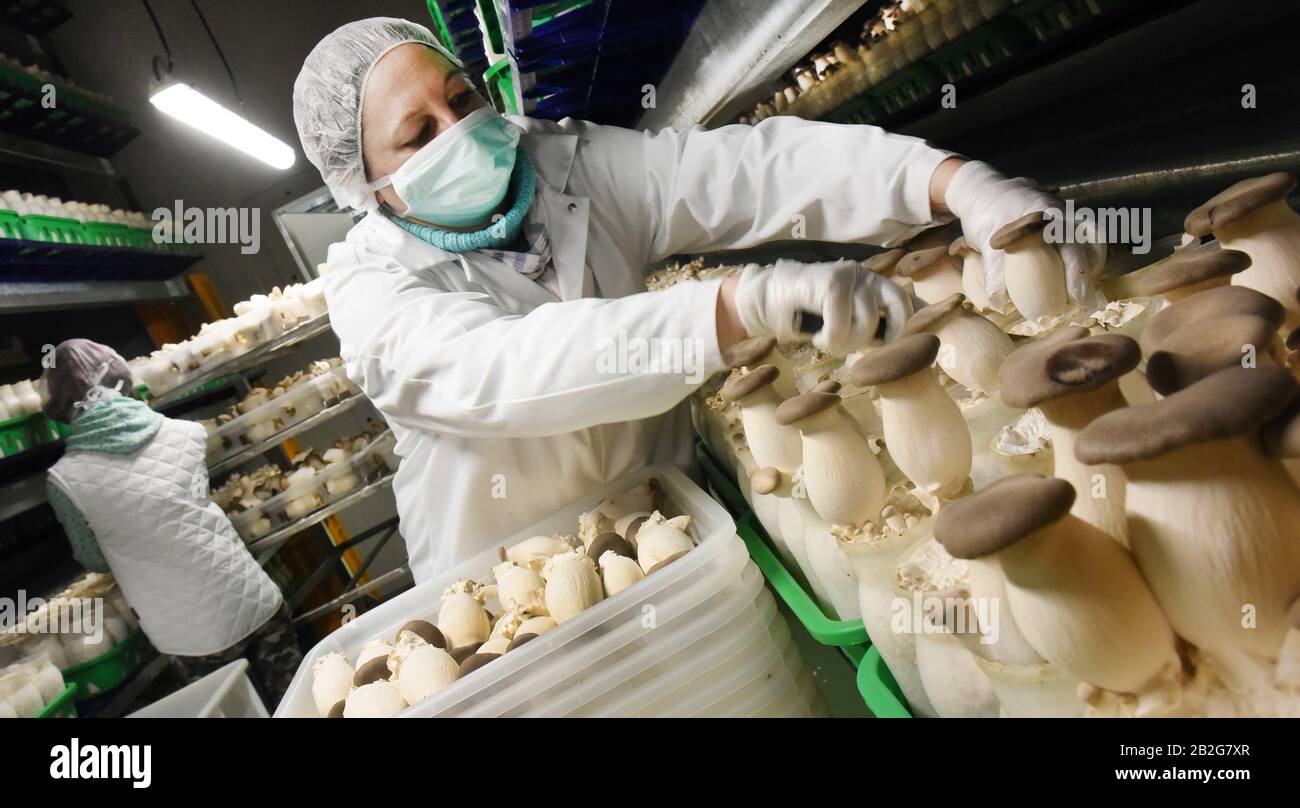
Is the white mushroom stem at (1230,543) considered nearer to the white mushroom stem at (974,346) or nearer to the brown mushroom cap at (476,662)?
the white mushroom stem at (974,346)

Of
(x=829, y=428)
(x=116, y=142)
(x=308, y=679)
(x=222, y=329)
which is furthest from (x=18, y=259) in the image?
(x=829, y=428)

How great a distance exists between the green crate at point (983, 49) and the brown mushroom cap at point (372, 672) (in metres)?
A: 1.78

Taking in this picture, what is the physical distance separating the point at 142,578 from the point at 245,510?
667mm

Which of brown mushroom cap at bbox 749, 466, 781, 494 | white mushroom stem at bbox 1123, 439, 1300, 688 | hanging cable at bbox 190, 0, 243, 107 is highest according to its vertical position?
hanging cable at bbox 190, 0, 243, 107

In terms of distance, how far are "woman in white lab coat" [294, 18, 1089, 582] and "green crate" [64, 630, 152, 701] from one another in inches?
106

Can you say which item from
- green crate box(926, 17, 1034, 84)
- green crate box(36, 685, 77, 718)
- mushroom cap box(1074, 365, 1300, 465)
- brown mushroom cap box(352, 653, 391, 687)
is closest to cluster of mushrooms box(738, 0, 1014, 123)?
green crate box(926, 17, 1034, 84)

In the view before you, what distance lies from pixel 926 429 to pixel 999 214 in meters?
0.63

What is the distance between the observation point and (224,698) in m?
1.55

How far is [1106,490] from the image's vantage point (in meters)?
0.61

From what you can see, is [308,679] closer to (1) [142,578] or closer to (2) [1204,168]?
(2) [1204,168]

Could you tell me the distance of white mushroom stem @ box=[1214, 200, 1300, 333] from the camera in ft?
2.72

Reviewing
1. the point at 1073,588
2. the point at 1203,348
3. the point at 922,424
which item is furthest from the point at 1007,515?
the point at 922,424

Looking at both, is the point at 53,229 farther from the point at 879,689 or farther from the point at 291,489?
the point at 879,689

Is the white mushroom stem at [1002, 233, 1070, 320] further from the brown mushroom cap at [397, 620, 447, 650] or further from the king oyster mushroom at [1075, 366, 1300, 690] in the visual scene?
the brown mushroom cap at [397, 620, 447, 650]
